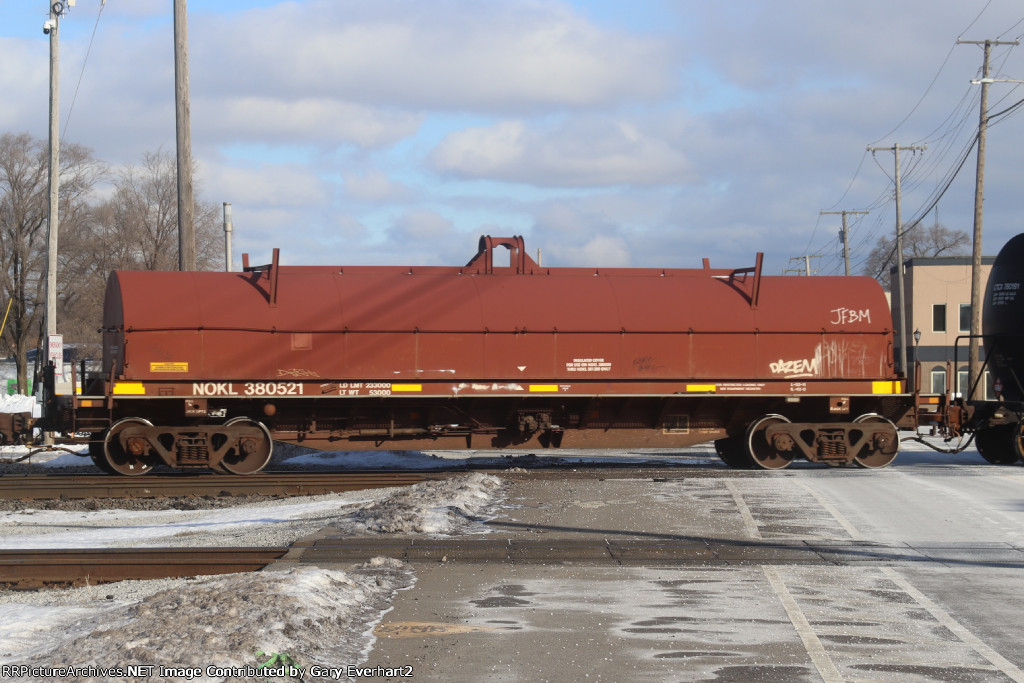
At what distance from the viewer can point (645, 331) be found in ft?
53.7

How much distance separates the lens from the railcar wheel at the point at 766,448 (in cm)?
1684

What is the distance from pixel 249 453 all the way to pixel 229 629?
10473mm

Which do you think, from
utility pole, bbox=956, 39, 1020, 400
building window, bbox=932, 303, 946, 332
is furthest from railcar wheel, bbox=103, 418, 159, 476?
building window, bbox=932, 303, 946, 332

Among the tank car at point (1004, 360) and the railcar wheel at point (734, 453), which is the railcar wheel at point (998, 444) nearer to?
the tank car at point (1004, 360)

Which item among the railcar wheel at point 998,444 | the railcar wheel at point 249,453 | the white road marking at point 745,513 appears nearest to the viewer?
the white road marking at point 745,513

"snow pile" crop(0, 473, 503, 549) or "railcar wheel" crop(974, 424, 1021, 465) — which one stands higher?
"railcar wheel" crop(974, 424, 1021, 465)

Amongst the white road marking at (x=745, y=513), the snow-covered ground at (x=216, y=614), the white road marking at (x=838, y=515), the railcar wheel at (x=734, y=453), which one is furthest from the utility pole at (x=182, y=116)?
the white road marking at (x=838, y=515)

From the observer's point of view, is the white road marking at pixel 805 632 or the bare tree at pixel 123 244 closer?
the white road marking at pixel 805 632

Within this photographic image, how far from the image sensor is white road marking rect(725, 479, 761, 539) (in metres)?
9.95

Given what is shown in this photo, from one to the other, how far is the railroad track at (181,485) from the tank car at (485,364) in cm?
70

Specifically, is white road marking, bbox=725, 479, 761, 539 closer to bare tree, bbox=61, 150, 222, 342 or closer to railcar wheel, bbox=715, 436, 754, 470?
railcar wheel, bbox=715, 436, 754, 470

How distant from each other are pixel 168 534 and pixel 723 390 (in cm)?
958

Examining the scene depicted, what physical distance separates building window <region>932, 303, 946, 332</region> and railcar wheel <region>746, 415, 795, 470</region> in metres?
45.2

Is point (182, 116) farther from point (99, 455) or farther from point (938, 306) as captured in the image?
point (938, 306)
